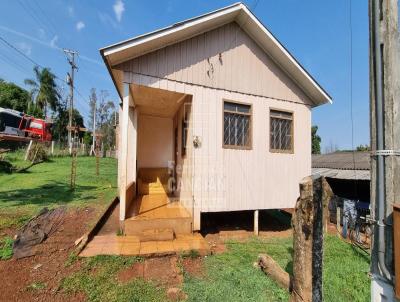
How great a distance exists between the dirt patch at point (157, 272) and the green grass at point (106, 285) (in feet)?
0.40

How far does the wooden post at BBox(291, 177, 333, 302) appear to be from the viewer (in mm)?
2586

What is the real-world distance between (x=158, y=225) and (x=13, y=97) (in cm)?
3901

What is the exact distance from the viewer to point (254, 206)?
682cm

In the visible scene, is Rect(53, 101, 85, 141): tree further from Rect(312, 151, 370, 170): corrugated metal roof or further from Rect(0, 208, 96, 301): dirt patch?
Rect(0, 208, 96, 301): dirt patch

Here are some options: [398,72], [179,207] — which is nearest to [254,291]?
[398,72]

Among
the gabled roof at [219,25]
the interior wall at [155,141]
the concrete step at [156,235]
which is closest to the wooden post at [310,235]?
the concrete step at [156,235]

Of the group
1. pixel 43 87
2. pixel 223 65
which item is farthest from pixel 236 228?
pixel 43 87

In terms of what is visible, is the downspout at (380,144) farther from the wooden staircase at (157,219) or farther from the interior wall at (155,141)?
the interior wall at (155,141)

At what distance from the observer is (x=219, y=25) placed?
6508mm

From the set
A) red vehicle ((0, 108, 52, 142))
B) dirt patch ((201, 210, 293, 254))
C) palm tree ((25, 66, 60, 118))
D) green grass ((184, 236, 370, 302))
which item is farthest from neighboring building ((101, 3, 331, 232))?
palm tree ((25, 66, 60, 118))

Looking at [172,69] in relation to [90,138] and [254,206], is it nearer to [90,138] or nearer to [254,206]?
[254,206]

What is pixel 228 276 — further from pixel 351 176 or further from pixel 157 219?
pixel 351 176

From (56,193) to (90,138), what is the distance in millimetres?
32977

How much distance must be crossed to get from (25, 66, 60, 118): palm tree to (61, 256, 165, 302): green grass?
3723 centimetres
